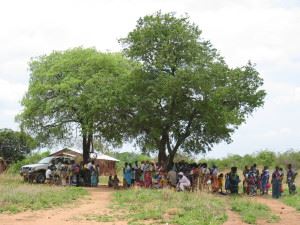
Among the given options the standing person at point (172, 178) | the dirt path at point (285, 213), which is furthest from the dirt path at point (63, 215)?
the standing person at point (172, 178)

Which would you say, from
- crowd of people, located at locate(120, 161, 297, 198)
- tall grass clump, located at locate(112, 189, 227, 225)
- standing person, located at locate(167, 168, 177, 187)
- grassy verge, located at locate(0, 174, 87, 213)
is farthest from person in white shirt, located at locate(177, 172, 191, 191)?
grassy verge, located at locate(0, 174, 87, 213)

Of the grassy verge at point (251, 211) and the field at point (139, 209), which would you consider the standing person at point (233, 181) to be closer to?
the field at point (139, 209)

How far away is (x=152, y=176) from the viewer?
2528 cm

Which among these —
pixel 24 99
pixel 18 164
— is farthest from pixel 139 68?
pixel 18 164

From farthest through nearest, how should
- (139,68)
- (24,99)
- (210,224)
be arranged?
(24,99) → (139,68) → (210,224)

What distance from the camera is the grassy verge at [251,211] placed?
15.8 meters

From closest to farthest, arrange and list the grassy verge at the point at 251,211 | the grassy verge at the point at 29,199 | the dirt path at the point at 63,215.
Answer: the dirt path at the point at 63,215
the grassy verge at the point at 251,211
the grassy verge at the point at 29,199

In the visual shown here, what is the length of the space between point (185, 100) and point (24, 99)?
45.4 feet

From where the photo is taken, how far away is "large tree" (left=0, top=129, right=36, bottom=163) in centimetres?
4356

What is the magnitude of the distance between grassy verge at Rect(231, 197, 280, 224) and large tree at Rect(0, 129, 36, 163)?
27.7m

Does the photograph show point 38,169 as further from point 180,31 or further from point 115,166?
point 115,166

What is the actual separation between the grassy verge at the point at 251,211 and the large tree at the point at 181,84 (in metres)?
6.58

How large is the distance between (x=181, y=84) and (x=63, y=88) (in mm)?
10513

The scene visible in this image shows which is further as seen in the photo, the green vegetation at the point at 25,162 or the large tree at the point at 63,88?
the green vegetation at the point at 25,162
